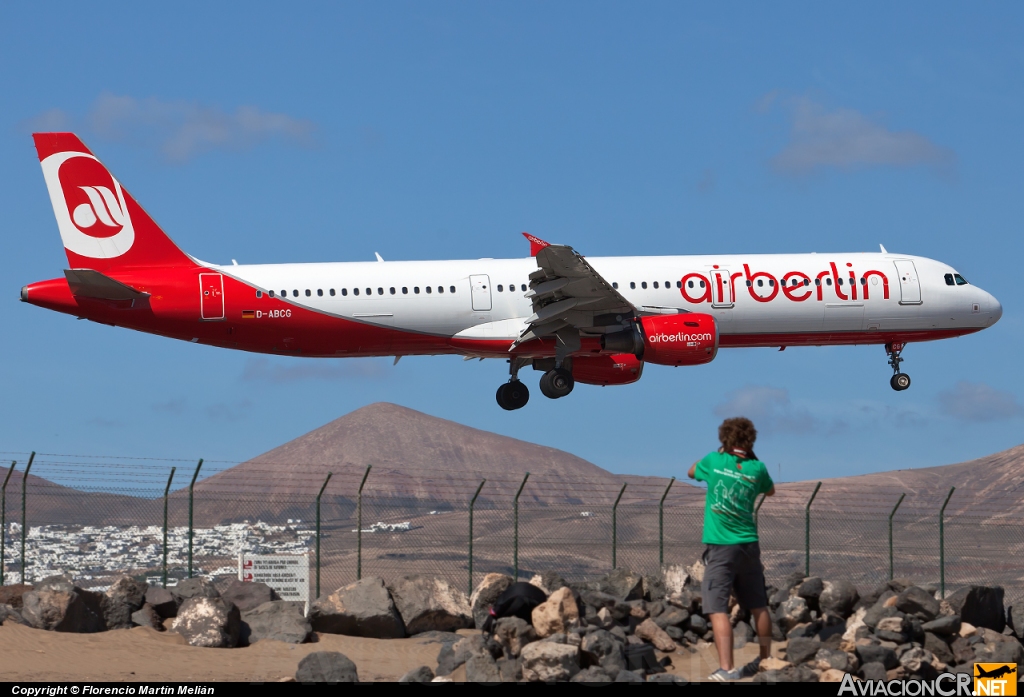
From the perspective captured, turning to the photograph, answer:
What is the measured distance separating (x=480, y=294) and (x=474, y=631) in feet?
58.4

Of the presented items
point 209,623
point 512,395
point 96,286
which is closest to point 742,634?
point 209,623

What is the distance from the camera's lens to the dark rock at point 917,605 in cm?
1808

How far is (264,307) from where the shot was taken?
35.2 metres

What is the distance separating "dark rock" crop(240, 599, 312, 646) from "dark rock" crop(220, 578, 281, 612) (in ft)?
2.23

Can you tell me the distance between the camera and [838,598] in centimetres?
1881

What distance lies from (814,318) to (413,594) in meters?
21.3

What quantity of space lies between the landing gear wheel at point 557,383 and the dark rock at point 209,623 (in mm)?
19480

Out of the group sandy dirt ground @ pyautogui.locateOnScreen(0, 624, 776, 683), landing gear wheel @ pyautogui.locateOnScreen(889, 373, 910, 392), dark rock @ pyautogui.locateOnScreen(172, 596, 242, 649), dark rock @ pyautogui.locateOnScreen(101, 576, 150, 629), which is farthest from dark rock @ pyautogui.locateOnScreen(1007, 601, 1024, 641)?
landing gear wheel @ pyautogui.locateOnScreen(889, 373, 910, 392)

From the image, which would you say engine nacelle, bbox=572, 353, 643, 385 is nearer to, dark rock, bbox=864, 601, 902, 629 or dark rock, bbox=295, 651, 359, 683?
dark rock, bbox=864, 601, 902, 629

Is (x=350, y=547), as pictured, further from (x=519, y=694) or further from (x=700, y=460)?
(x=700, y=460)

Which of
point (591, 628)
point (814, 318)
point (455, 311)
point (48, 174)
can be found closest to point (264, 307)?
point (455, 311)

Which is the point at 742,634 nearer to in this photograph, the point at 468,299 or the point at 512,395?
the point at 468,299

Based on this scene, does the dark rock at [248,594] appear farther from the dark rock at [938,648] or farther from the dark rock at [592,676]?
the dark rock at [938,648]

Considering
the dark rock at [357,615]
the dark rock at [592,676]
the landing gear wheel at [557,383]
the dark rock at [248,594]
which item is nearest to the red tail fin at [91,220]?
the landing gear wheel at [557,383]
